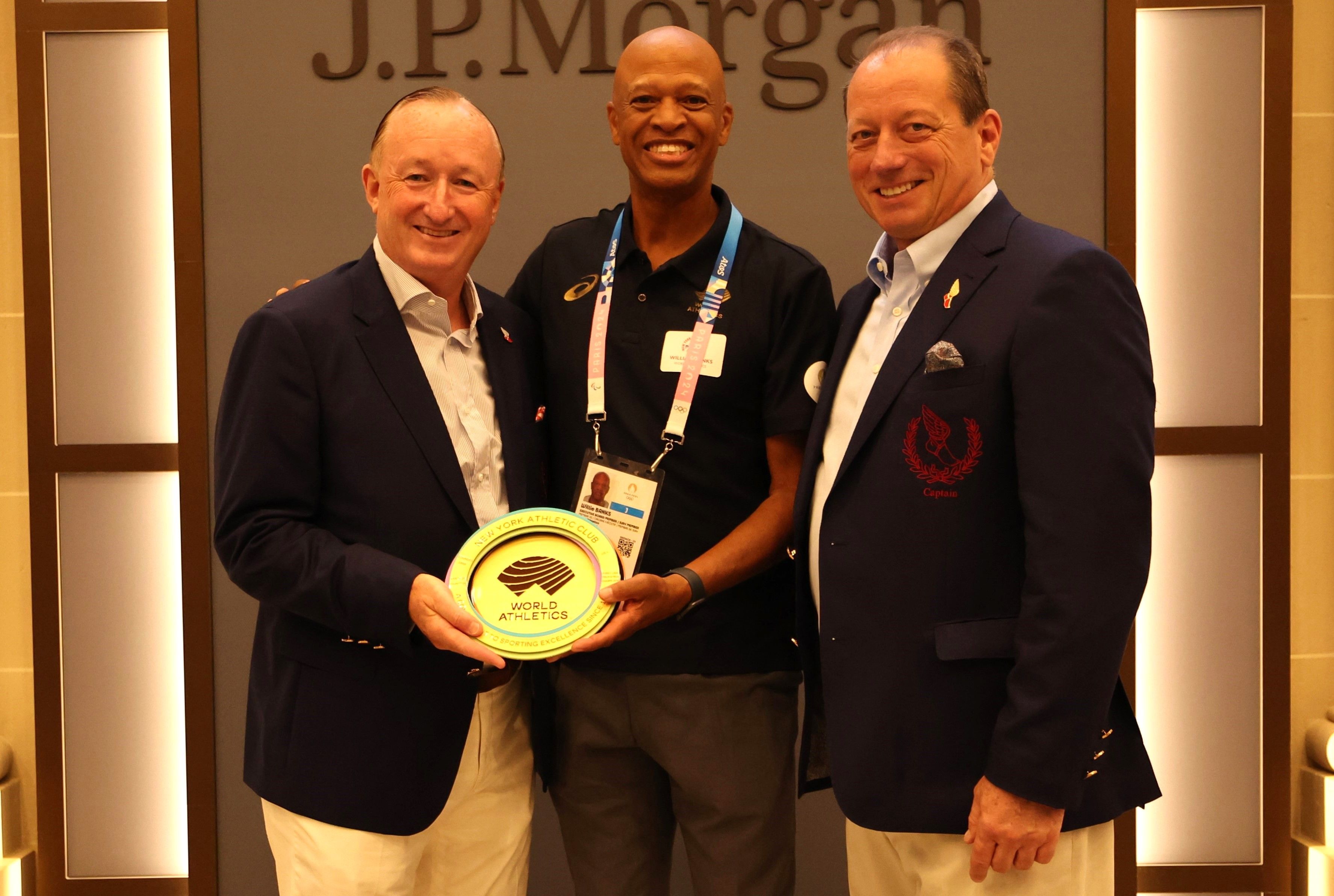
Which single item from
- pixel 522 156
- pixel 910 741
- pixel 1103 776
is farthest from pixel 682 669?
pixel 522 156

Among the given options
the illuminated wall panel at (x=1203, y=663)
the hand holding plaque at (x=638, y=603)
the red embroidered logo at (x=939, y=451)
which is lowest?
the illuminated wall panel at (x=1203, y=663)

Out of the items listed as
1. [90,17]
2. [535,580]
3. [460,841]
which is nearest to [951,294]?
[535,580]

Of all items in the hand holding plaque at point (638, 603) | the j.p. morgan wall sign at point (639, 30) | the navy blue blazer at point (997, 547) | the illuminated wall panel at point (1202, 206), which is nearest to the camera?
the navy blue blazer at point (997, 547)

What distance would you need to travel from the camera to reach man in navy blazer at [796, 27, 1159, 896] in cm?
162

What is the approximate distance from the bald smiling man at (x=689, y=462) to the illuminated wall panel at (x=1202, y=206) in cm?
169

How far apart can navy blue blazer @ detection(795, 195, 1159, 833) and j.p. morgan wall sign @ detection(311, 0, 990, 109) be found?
1.58 meters

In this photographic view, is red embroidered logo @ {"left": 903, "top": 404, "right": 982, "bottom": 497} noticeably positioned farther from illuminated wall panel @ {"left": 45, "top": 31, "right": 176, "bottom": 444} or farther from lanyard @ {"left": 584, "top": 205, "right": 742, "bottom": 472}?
illuminated wall panel @ {"left": 45, "top": 31, "right": 176, "bottom": 444}

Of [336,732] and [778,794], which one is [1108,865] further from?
[336,732]

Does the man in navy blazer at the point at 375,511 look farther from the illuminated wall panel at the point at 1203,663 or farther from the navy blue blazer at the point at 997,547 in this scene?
the illuminated wall panel at the point at 1203,663

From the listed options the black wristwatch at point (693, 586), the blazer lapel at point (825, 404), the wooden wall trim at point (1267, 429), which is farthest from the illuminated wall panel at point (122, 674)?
the wooden wall trim at point (1267, 429)

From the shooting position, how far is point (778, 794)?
2.30 metres

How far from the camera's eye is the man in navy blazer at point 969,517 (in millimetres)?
1617

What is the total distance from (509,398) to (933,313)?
2.83 feet

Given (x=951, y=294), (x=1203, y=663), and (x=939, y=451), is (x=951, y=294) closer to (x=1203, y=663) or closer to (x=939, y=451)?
(x=939, y=451)
